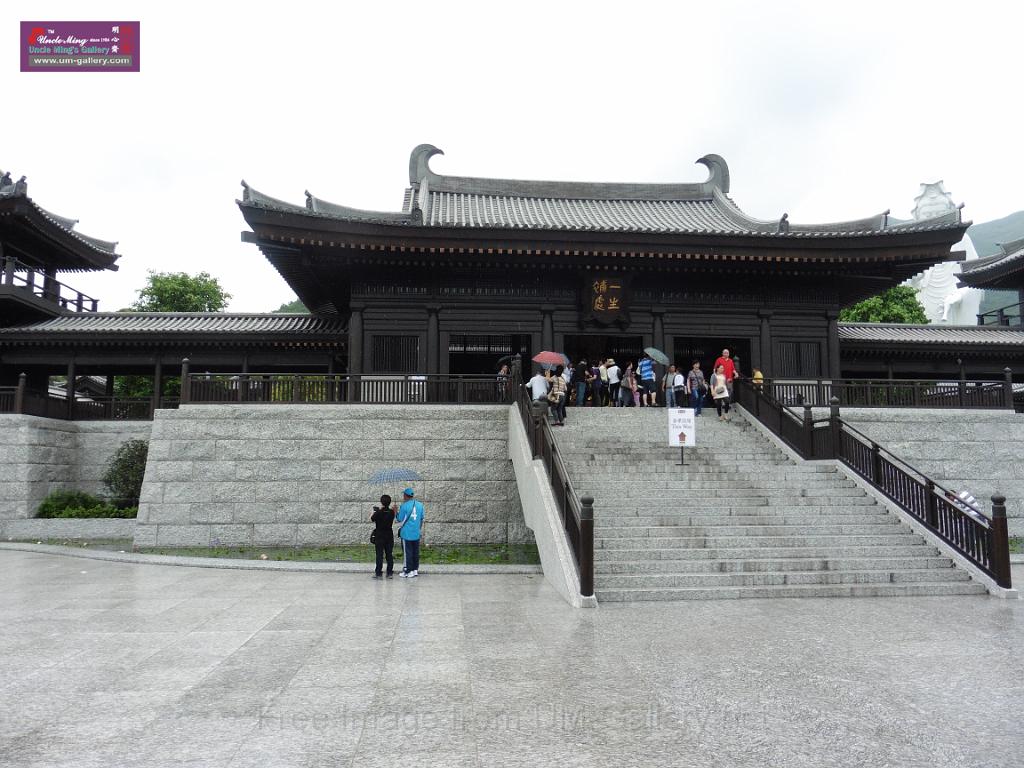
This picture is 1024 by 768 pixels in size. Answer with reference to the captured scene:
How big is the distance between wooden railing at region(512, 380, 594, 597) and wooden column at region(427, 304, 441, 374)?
485 centimetres

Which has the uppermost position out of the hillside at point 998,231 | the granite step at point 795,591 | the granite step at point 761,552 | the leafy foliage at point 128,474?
the hillside at point 998,231

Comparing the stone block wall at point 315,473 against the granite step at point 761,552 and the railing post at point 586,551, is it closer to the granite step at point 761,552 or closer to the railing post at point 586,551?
the granite step at point 761,552

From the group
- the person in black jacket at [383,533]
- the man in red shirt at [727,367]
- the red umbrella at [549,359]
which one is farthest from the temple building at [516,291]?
the person in black jacket at [383,533]

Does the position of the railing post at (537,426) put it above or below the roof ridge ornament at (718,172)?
below

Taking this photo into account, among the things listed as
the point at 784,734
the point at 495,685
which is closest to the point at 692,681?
the point at 784,734

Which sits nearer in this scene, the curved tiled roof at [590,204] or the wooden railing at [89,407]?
the wooden railing at [89,407]

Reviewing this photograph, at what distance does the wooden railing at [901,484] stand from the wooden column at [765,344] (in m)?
2.89

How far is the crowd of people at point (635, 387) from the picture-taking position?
1576 centimetres

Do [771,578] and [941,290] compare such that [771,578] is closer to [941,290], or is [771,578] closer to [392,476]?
[392,476]

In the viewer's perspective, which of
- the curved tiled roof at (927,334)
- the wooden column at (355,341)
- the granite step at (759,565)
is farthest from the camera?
the curved tiled roof at (927,334)

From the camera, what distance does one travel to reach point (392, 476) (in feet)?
50.8

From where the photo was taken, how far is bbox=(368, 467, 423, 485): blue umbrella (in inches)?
607

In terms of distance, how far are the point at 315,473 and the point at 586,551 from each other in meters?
8.53

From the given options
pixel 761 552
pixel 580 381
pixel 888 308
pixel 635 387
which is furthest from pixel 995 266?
pixel 761 552
